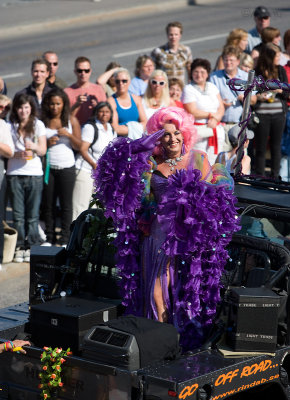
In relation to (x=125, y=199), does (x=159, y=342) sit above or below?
Answer: below

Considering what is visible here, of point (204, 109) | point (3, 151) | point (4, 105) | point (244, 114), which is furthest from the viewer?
point (204, 109)

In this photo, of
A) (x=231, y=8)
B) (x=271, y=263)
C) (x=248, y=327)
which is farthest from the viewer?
(x=231, y=8)

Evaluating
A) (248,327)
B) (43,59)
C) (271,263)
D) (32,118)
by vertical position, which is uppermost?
(43,59)

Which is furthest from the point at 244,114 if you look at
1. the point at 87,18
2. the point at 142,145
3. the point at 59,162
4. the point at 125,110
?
the point at 87,18

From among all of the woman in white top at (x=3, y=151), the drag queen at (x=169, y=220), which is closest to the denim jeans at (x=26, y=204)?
the woman in white top at (x=3, y=151)

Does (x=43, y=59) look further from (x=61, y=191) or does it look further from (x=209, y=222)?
(x=209, y=222)

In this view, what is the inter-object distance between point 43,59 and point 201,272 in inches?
248

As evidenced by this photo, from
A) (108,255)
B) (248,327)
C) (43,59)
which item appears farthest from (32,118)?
(248,327)

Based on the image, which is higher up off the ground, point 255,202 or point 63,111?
point 63,111

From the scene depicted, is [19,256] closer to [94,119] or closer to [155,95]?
[94,119]

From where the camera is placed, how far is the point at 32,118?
34.7 ft

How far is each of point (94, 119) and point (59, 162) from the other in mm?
678

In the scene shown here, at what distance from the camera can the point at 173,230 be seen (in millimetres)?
6156

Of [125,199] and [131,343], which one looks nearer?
[131,343]
